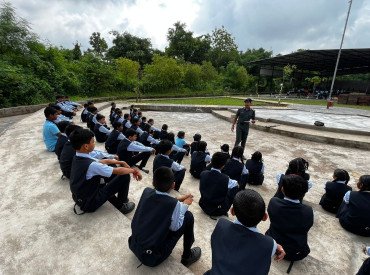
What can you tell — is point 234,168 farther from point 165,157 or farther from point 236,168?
point 165,157

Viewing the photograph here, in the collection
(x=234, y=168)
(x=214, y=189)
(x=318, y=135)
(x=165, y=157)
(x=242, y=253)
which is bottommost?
(x=318, y=135)

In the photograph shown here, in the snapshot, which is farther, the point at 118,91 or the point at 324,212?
the point at 118,91

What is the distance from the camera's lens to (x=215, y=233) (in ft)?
6.61

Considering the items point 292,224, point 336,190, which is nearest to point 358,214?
point 336,190

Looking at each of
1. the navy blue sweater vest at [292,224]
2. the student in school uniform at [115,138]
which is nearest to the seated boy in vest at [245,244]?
the navy blue sweater vest at [292,224]

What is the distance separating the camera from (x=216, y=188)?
3561 mm

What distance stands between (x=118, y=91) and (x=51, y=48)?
315 inches

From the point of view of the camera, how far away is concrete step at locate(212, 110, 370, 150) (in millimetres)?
9656

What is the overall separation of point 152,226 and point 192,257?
75 cm

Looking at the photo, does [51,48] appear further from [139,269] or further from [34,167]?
[139,269]

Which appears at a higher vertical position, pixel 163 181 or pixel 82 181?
pixel 163 181

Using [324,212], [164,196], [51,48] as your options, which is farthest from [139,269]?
[51,48]

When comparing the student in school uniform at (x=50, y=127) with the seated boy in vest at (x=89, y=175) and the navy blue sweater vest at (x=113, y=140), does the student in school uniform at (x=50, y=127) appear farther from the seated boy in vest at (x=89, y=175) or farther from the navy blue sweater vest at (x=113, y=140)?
the seated boy in vest at (x=89, y=175)

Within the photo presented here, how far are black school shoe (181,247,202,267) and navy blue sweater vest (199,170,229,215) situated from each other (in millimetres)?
975
